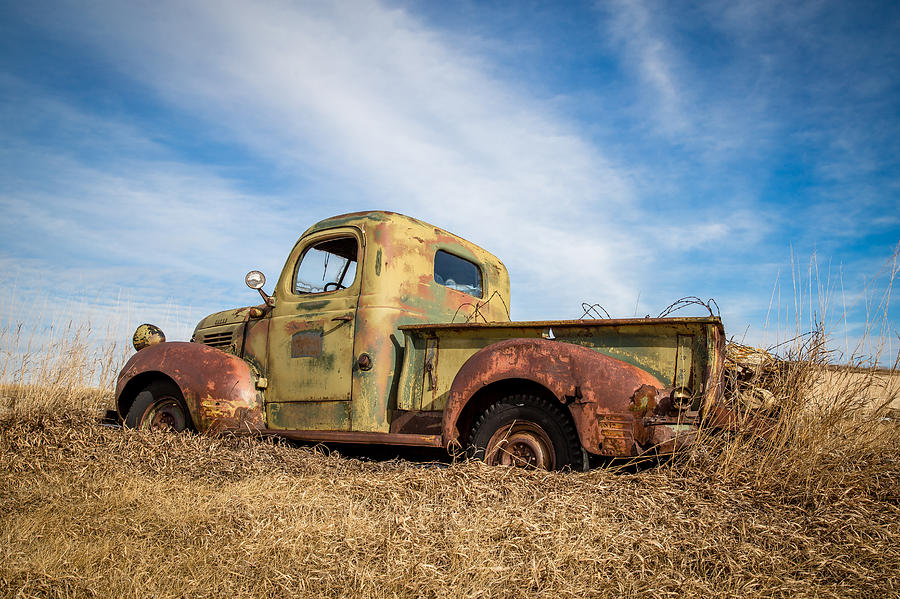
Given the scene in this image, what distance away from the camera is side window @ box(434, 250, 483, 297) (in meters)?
5.18

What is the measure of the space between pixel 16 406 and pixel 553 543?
6270mm

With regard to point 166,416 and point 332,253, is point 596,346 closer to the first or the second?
point 332,253

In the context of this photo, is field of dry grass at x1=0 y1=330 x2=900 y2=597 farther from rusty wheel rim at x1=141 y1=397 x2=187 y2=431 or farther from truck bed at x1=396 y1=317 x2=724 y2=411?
rusty wheel rim at x1=141 y1=397 x2=187 y2=431

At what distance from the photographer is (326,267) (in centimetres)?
530

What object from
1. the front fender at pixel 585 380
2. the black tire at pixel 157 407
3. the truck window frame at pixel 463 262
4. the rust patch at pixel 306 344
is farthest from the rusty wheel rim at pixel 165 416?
the front fender at pixel 585 380

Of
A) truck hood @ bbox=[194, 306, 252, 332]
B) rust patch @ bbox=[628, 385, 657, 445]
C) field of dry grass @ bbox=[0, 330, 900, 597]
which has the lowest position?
field of dry grass @ bbox=[0, 330, 900, 597]

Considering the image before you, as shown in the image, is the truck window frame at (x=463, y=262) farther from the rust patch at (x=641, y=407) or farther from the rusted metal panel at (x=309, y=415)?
the rust patch at (x=641, y=407)

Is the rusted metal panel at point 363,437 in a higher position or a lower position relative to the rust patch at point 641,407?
lower

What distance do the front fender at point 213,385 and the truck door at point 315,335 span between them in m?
0.17

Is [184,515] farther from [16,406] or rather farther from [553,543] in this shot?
[16,406]

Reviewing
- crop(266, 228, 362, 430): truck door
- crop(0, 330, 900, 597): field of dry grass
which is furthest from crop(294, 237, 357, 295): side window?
crop(0, 330, 900, 597): field of dry grass

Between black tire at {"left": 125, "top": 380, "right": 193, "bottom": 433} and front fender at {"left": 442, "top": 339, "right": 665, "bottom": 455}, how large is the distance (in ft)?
9.70

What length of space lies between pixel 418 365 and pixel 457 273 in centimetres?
130

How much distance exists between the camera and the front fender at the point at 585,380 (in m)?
3.29
